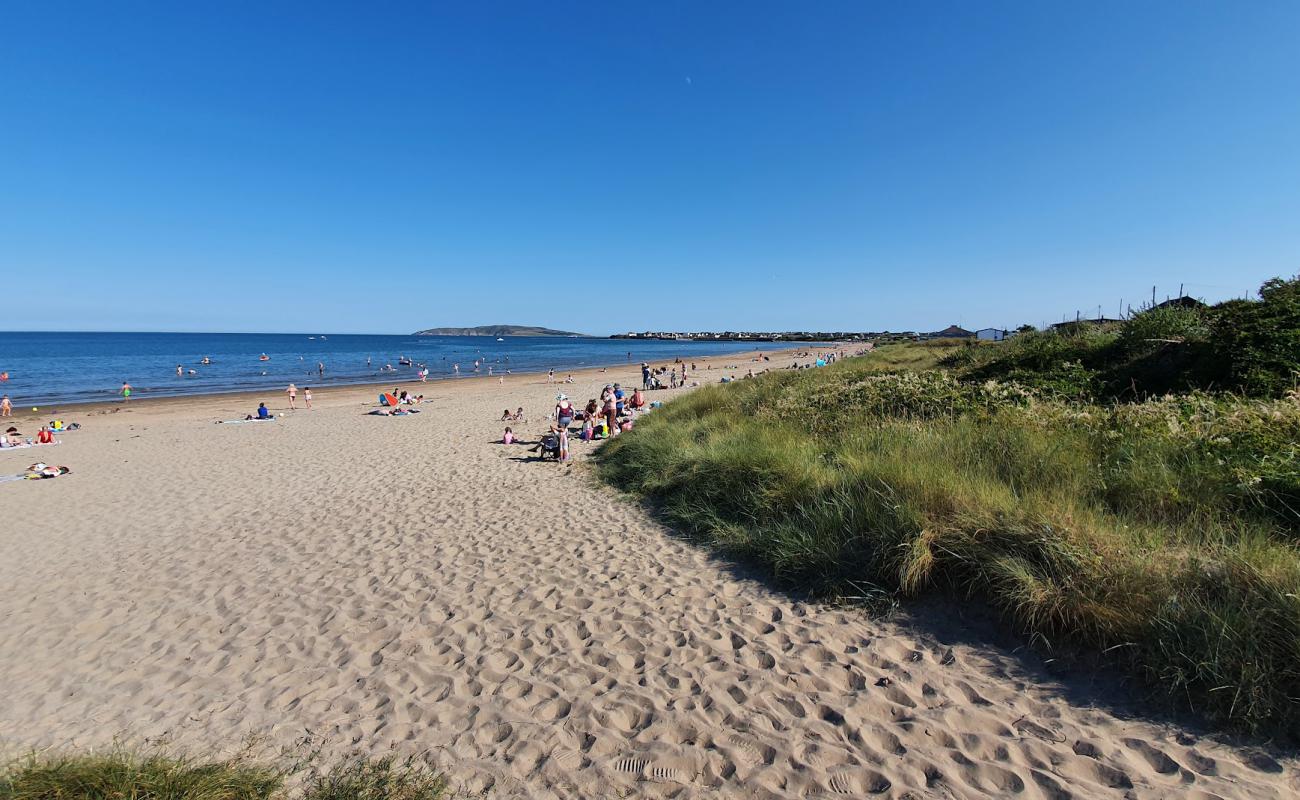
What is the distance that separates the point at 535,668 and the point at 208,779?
1814 mm

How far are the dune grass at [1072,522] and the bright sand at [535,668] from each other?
36 centimetres

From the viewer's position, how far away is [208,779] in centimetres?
273

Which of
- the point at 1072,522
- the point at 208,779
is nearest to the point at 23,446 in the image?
the point at 208,779

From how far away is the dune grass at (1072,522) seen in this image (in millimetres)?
2973

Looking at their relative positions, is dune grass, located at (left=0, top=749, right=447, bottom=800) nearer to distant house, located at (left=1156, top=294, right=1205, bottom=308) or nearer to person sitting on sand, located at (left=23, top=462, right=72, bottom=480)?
person sitting on sand, located at (left=23, top=462, right=72, bottom=480)

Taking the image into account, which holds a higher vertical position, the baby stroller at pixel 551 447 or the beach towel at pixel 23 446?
the baby stroller at pixel 551 447

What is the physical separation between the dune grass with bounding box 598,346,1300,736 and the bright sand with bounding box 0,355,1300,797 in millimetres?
359

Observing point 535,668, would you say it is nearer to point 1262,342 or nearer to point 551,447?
point 551,447

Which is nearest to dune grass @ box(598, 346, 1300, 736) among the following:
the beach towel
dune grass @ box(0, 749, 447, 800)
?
dune grass @ box(0, 749, 447, 800)

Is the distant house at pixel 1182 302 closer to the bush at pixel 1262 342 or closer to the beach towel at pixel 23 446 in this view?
the bush at pixel 1262 342

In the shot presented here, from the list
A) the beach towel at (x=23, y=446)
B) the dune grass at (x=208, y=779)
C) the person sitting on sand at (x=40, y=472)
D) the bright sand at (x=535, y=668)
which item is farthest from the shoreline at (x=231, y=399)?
the dune grass at (x=208, y=779)

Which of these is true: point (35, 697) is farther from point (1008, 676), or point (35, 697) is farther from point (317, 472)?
point (317, 472)

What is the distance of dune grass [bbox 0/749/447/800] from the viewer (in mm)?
2557

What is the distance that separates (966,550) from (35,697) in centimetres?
695
